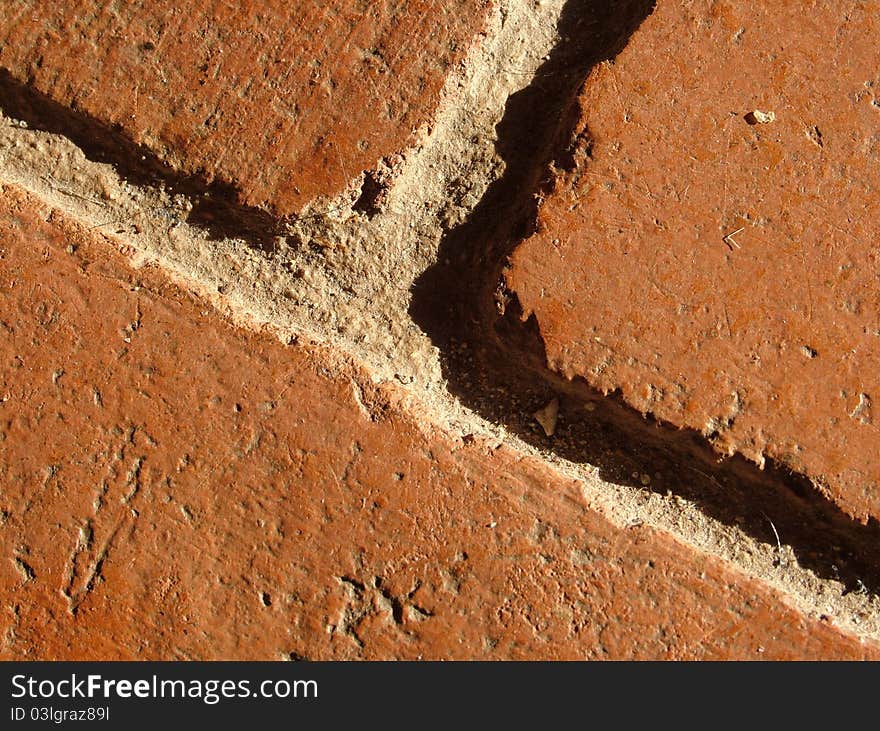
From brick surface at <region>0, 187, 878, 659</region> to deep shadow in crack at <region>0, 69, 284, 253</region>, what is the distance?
0.13 m

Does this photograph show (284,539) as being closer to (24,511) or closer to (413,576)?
(413,576)

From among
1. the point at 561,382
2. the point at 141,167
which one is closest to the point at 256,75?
the point at 141,167

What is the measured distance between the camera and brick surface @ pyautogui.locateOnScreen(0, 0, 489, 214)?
1.07 metres

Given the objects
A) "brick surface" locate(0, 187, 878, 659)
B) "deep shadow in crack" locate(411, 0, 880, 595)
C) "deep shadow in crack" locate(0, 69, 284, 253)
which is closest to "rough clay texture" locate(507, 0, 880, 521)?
"deep shadow in crack" locate(411, 0, 880, 595)

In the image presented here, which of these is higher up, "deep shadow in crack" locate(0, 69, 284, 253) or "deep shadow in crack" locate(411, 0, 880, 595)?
"deep shadow in crack" locate(411, 0, 880, 595)

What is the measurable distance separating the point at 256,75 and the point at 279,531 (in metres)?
0.65

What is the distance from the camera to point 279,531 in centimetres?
108

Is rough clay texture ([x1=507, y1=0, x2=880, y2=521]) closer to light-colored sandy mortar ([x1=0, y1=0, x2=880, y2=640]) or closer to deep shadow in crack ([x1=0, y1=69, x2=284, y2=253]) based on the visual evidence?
light-colored sandy mortar ([x1=0, y1=0, x2=880, y2=640])

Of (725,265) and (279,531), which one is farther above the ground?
(725,265)

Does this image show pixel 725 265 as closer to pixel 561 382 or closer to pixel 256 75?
pixel 561 382

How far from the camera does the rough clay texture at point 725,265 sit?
40.8 inches

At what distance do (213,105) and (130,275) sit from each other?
0.89 ft

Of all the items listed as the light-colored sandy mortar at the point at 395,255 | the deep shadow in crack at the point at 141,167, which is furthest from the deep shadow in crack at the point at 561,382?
the deep shadow in crack at the point at 141,167

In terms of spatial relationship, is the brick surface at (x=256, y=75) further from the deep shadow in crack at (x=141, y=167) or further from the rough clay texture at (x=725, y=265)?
the rough clay texture at (x=725, y=265)
